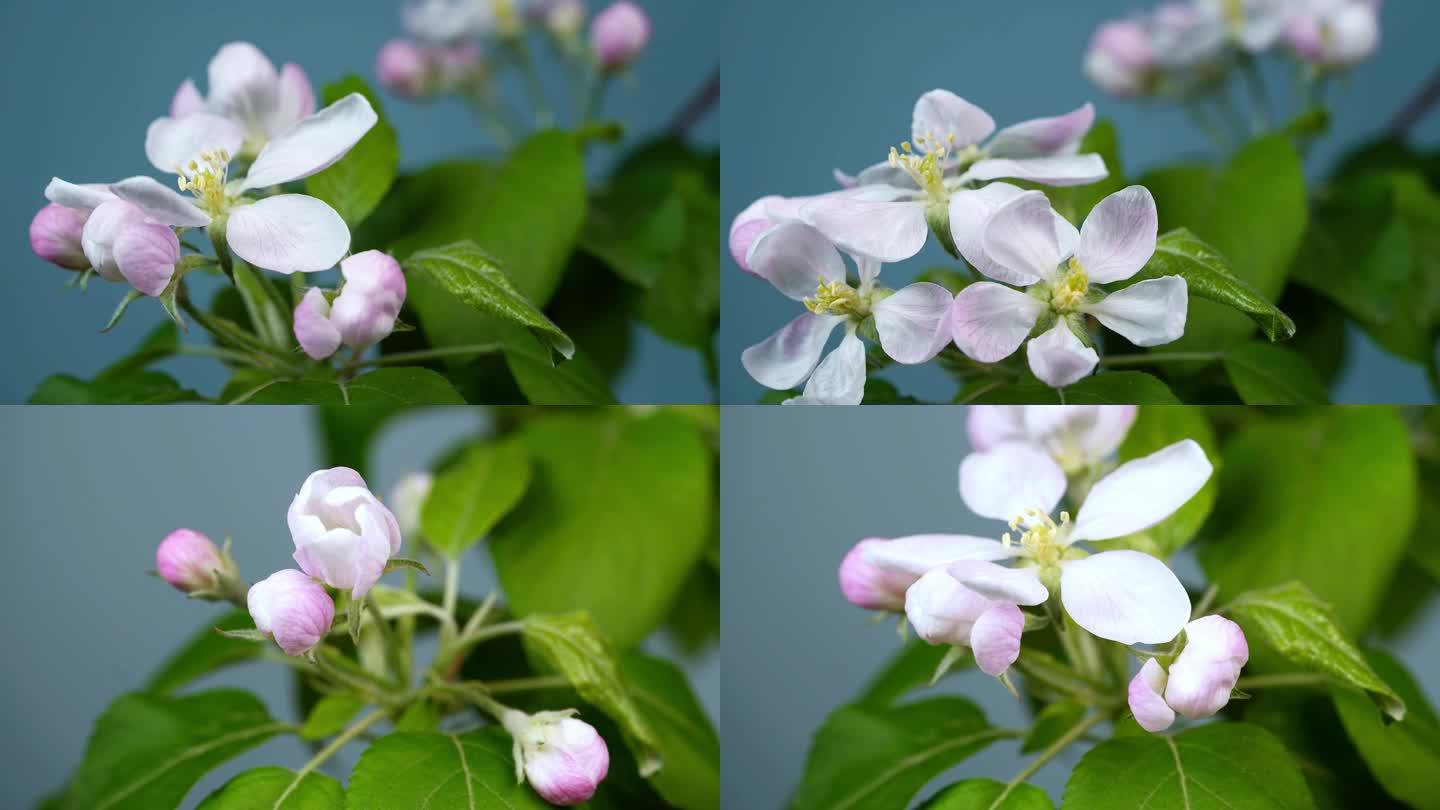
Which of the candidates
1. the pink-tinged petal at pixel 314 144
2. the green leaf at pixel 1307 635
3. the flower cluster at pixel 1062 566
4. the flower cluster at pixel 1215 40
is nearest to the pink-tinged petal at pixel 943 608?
the flower cluster at pixel 1062 566

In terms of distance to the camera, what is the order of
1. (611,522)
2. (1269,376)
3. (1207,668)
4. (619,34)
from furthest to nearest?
(619,34), (611,522), (1269,376), (1207,668)

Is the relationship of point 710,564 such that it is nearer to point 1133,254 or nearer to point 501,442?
point 501,442

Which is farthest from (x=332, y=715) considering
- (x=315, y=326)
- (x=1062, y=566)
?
(x=1062, y=566)

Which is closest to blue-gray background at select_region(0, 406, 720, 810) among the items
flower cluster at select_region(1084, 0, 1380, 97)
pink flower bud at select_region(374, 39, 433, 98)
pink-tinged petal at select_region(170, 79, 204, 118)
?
pink-tinged petal at select_region(170, 79, 204, 118)

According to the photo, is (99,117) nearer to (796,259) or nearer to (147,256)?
(147,256)

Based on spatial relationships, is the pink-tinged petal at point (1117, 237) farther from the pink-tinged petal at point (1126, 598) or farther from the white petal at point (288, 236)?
the white petal at point (288, 236)

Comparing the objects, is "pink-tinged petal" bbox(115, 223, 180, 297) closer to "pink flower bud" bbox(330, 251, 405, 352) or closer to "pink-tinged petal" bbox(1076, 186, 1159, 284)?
"pink flower bud" bbox(330, 251, 405, 352)

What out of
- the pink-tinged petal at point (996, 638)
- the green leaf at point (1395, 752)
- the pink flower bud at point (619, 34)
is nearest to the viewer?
the pink-tinged petal at point (996, 638)
